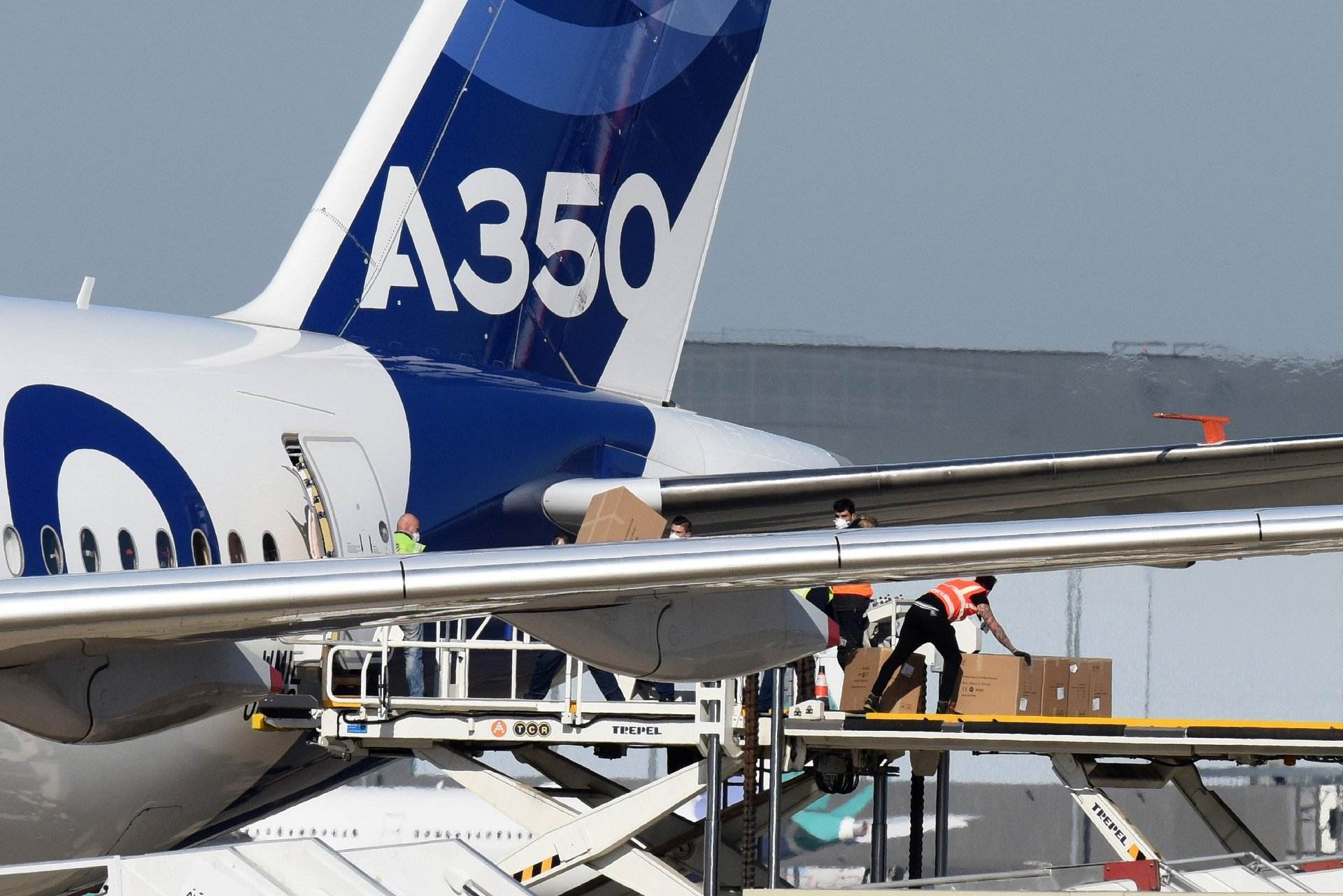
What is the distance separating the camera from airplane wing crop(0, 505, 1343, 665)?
14.9 ft

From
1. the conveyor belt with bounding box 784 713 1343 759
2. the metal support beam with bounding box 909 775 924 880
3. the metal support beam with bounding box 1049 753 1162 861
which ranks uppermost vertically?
the conveyor belt with bounding box 784 713 1343 759

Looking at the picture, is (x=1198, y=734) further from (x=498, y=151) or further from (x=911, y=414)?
(x=911, y=414)

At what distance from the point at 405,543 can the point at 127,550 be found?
7.38 feet

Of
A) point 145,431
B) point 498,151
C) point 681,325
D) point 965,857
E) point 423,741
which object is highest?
point 498,151

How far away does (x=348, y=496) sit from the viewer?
27.6 feet

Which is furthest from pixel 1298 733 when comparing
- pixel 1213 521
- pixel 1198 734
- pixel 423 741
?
pixel 1213 521

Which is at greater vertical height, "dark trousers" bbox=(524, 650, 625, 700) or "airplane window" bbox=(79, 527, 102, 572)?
"airplane window" bbox=(79, 527, 102, 572)

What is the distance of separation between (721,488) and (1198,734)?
13.4 ft

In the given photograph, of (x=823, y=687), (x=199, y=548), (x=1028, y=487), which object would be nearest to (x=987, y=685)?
(x=823, y=687)

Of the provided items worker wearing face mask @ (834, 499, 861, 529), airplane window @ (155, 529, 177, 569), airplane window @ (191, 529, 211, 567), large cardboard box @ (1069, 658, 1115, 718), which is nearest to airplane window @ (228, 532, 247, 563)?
airplane window @ (191, 529, 211, 567)

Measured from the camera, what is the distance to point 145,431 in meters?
7.01

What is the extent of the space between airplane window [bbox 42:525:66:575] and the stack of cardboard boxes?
258 inches

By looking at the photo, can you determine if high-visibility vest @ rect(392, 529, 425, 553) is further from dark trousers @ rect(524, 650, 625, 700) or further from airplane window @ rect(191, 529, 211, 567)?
dark trousers @ rect(524, 650, 625, 700)

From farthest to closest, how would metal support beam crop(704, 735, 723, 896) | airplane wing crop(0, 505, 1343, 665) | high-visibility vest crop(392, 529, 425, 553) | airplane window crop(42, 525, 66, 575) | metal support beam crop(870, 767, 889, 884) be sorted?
metal support beam crop(870, 767, 889, 884) → metal support beam crop(704, 735, 723, 896) → high-visibility vest crop(392, 529, 425, 553) → airplane window crop(42, 525, 66, 575) → airplane wing crop(0, 505, 1343, 665)
